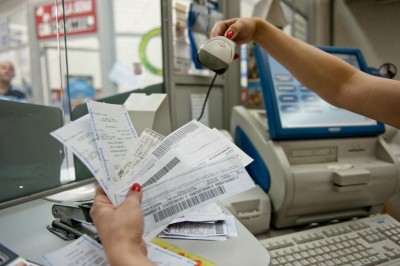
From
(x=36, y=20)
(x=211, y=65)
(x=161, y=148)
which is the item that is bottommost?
(x=161, y=148)

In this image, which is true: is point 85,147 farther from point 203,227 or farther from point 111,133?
point 203,227

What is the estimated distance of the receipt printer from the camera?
28.5 inches

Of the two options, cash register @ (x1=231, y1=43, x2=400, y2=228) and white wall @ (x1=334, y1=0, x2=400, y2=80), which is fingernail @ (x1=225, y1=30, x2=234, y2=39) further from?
white wall @ (x1=334, y1=0, x2=400, y2=80)

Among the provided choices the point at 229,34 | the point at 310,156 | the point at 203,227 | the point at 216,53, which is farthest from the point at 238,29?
the point at 203,227

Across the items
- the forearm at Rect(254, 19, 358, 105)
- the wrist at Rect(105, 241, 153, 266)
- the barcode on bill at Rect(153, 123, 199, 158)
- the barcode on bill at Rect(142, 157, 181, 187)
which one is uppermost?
the forearm at Rect(254, 19, 358, 105)

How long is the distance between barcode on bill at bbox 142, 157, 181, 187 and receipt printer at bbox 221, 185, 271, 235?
34 centimetres

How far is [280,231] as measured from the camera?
2.62 feet

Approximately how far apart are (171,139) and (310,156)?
0.50 m

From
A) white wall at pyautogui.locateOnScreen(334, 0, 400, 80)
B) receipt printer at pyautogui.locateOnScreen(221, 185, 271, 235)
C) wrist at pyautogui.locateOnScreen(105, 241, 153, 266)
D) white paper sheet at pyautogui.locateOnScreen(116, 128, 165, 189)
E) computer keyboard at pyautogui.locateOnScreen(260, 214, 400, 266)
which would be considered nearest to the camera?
wrist at pyautogui.locateOnScreen(105, 241, 153, 266)

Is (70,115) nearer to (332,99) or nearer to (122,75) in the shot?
(332,99)

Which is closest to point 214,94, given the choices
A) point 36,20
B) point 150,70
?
point 150,70

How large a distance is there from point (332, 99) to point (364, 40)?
0.72 m

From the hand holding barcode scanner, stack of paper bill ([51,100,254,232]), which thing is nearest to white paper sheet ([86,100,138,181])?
stack of paper bill ([51,100,254,232])

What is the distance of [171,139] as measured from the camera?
17.8 inches
